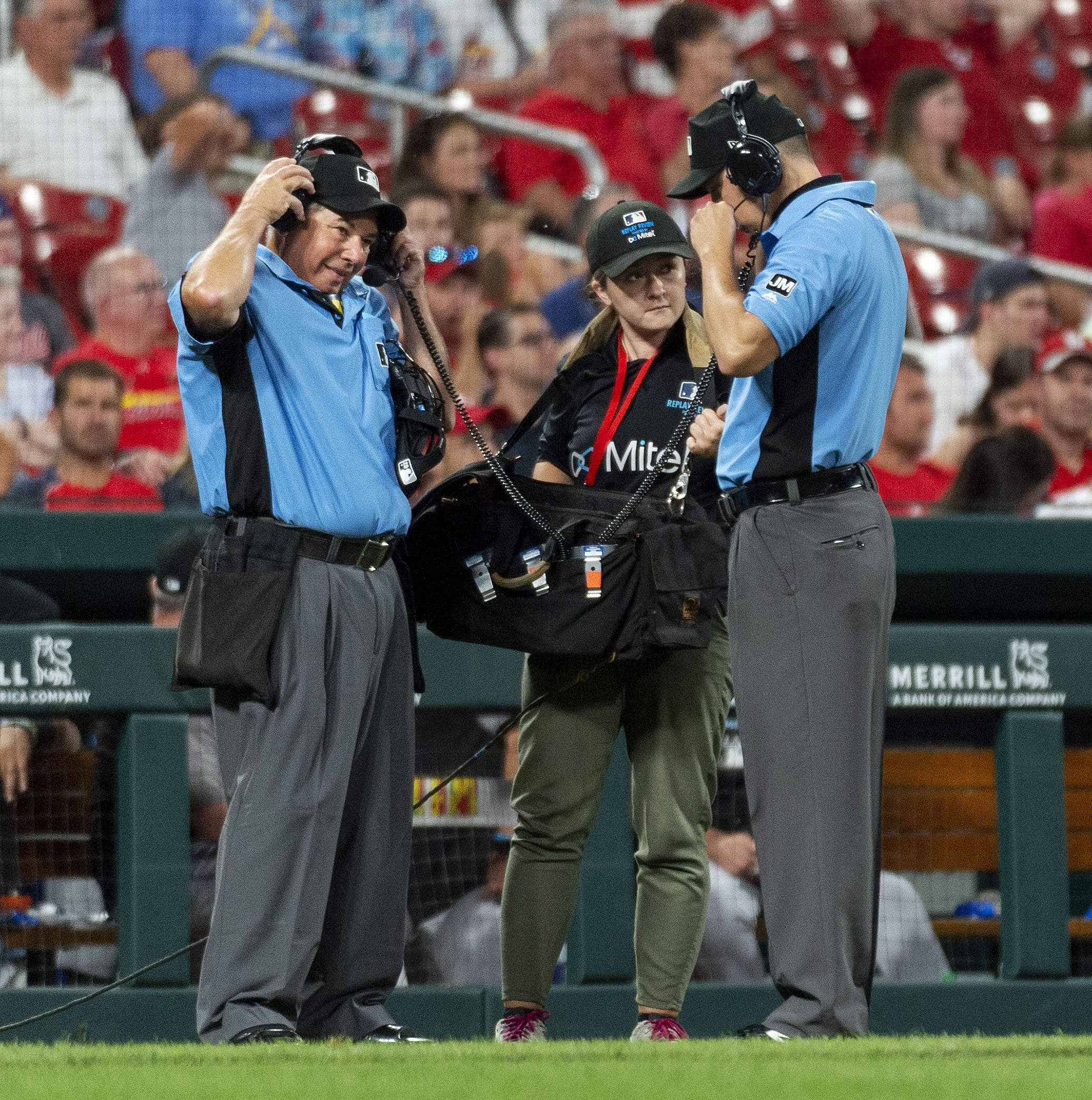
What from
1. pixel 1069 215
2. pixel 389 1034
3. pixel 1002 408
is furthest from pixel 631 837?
pixel 1069 215

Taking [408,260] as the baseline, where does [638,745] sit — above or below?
below

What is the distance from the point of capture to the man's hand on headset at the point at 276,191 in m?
2.90

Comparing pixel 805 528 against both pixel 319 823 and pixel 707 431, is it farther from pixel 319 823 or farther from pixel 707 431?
pixel 319 823

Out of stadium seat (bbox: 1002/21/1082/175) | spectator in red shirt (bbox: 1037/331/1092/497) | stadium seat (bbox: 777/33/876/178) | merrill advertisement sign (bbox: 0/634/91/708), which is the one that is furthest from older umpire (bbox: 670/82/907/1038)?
stadium seat (bbox: 1002/21/1082/175)

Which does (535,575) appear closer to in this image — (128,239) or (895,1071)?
(895,1071)

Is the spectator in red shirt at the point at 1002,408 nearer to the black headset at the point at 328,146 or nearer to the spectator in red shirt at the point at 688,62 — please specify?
the spectator in red shirt at the point at 688,62

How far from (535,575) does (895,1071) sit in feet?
4.79

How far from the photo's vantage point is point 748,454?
2949mm

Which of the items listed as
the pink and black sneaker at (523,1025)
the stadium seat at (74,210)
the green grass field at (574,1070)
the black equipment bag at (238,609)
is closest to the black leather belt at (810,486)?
the black equipment bag at (238,609)

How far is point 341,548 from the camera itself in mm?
2977

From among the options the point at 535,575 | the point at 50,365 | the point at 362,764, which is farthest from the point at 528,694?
the point at 50,365

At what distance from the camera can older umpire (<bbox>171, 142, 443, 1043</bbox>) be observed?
282 centimetres

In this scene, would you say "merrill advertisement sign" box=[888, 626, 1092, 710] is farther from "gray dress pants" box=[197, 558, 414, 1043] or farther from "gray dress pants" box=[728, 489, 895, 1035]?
"gray dress pants" box=[197, 558, 414, 1043]

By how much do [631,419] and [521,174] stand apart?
283cm
